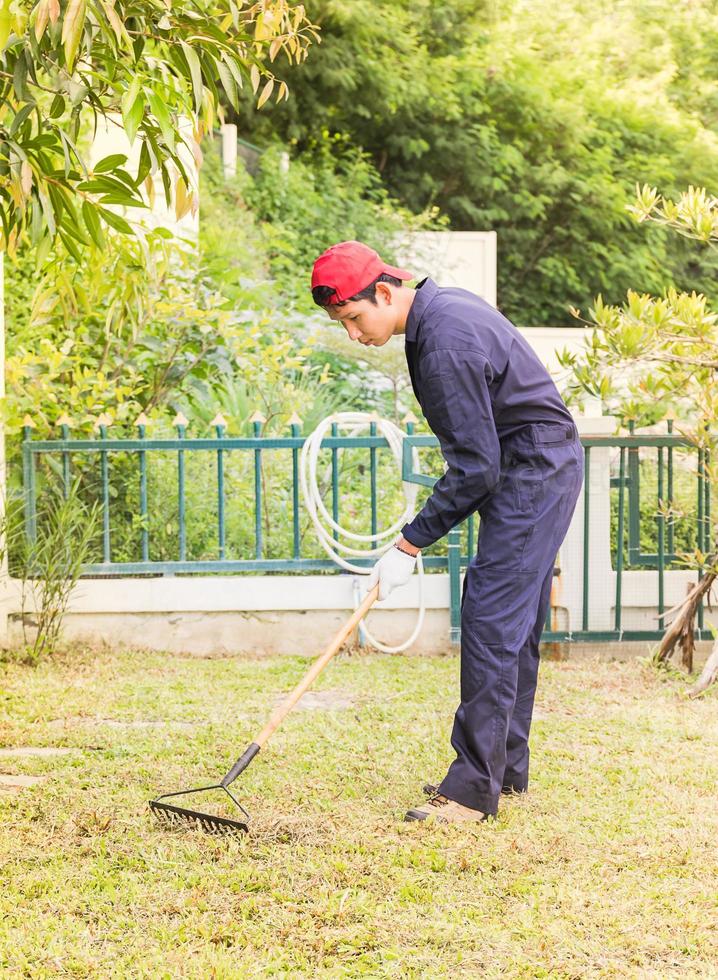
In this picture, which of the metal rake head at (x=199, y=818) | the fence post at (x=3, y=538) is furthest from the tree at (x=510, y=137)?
the metal rake head at (x=199, y=818)

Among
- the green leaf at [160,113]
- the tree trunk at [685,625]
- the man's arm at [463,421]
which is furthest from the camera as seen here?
the tree trunk at [685,625]

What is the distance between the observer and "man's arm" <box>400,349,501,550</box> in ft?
9.80

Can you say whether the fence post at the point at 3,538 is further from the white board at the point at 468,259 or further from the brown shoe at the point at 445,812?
the white board at the point at 468,259

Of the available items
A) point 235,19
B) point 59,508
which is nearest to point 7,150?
point 235,19

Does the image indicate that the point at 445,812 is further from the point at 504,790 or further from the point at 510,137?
the point at 510,137

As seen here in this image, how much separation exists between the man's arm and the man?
0.04 ft

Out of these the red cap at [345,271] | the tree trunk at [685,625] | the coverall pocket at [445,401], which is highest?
the red cap at [345,271]

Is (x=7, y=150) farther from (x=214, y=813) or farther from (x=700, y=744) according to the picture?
(x=700, y=744)

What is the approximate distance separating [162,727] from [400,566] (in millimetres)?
1464

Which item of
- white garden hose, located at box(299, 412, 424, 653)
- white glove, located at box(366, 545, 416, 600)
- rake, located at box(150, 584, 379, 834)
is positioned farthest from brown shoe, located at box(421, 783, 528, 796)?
white garden hose, located at box(299, 412, 424, 653)

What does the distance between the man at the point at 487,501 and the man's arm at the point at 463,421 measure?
13 mm

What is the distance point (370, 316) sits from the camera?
3137 mm

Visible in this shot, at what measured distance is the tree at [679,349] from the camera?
456 centimetres

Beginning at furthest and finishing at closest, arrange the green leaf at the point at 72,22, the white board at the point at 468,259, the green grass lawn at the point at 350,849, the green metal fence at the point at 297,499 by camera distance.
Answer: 1. the white board at the point at 468,259
2. the green metal fence at the point at 297,499
3. the green grass lawn at the point at 350,849
4. the green leaf at the point at 72,22
